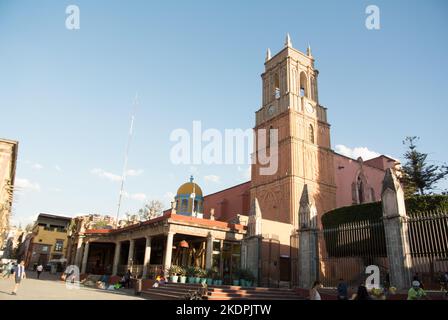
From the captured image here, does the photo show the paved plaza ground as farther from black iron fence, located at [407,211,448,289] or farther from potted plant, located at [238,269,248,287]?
black iron fence, located at [407,211,448,289]

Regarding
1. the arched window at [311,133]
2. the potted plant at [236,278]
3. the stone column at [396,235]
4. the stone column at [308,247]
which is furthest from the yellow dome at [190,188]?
the stone column at [396,235]

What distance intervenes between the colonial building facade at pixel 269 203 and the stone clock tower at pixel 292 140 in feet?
0.34

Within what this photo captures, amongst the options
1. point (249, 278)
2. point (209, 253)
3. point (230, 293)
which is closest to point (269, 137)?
point (209, 253)

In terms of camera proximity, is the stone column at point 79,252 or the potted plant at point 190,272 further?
the stone column at point 79,252

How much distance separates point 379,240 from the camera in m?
15.2

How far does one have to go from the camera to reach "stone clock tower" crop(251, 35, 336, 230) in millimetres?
32719

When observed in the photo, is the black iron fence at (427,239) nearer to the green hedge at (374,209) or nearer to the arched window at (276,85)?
the green hedge at (374,209)

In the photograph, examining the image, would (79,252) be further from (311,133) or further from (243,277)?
(311,133)

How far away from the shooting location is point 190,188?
38.1 meters

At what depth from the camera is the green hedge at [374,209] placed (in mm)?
18453

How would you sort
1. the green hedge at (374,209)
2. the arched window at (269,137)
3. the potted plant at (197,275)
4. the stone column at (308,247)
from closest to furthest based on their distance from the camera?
the stone column at (308,247), the green hedge at (374,209), the potted plant at (197,275), the arched window at (269,137)

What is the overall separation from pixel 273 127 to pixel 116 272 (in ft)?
71.1
